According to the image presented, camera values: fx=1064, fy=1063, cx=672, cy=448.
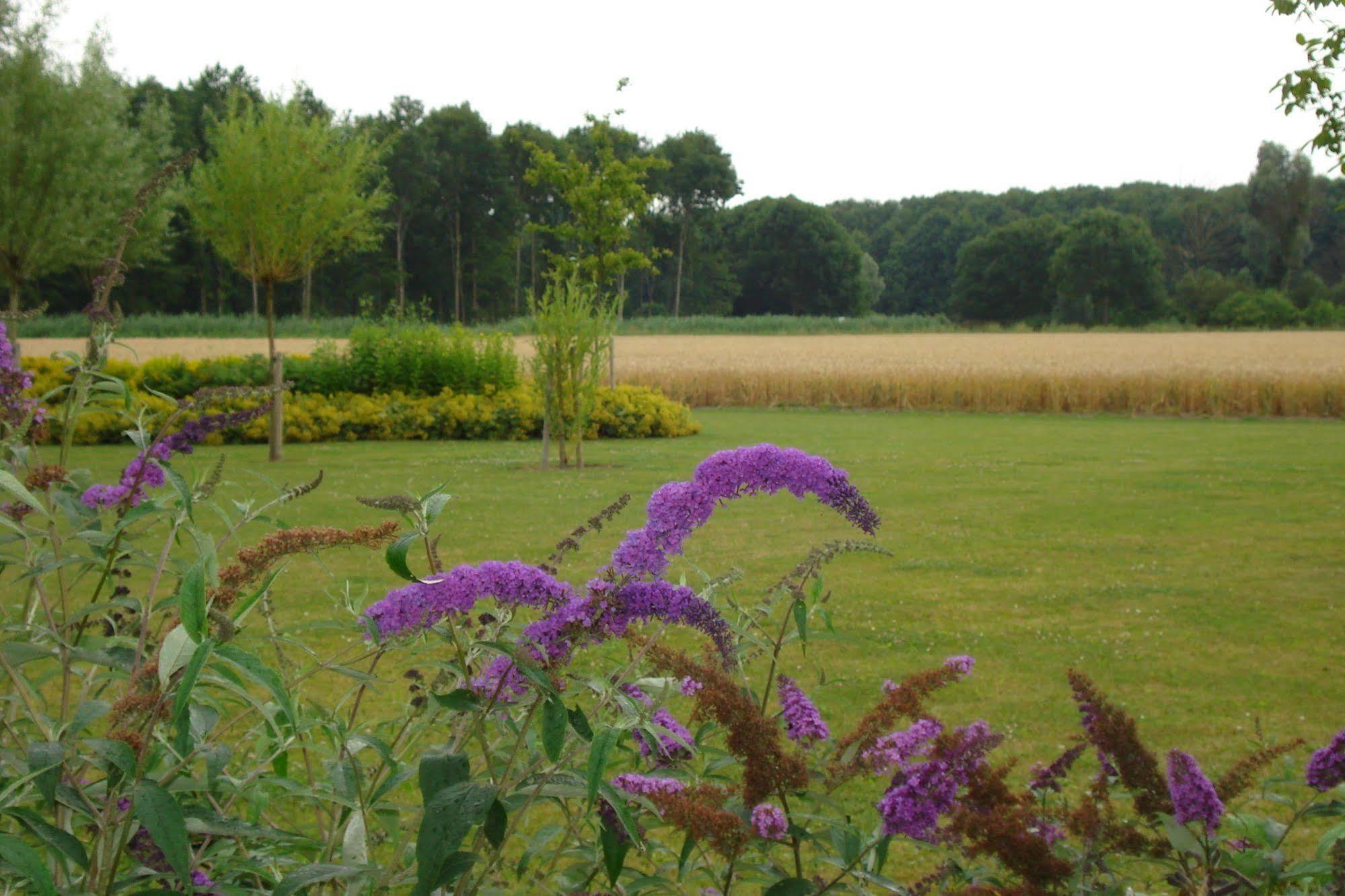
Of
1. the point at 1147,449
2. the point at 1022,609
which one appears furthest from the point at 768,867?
the point at 1147,449

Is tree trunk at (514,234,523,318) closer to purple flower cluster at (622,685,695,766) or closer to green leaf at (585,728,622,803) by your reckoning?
purple flower cluster at (622,685,695,766)

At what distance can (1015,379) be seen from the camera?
69.7ft

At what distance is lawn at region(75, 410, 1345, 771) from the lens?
15.1ft

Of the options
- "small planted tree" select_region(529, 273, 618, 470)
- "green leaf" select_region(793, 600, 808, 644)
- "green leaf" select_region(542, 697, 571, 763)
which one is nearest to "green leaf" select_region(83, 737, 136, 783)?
"green leaf" select_region(542, 697, 571, 763)

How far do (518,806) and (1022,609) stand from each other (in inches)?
209

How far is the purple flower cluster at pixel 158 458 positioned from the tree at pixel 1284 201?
63.8 meters

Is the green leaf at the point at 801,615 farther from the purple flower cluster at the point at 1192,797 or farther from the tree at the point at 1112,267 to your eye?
the tree at the point at 1112,267

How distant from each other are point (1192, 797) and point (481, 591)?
86cm

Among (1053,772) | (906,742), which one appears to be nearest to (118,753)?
(906,742)

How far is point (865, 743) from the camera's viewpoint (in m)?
1.50

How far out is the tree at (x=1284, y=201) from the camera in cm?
5525

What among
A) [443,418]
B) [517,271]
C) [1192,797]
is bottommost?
[443,418]

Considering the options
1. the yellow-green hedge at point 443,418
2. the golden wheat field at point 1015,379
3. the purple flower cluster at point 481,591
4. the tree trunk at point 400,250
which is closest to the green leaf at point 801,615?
the purple flower cluster at point 481,591

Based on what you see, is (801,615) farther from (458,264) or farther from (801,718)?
(458,264)
